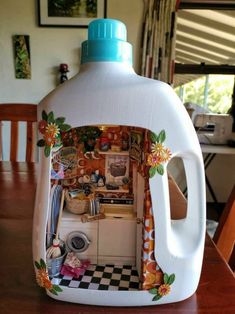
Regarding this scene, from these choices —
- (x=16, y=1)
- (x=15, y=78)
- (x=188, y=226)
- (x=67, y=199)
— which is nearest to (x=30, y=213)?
(x=67, y=199)

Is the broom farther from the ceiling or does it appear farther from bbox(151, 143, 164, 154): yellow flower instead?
the ceiling

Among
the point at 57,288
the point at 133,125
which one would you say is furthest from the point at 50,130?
the point at 57,288

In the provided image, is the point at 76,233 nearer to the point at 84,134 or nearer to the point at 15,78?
the point at 84,134

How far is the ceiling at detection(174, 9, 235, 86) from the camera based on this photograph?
241cm

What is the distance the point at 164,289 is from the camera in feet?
1.25

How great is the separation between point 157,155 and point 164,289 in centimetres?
18

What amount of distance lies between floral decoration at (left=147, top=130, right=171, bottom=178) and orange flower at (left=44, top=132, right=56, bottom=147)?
0.40 feet

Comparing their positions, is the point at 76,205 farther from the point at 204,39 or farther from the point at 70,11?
the point at 204,39

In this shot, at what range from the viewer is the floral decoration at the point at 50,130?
13.7 inches

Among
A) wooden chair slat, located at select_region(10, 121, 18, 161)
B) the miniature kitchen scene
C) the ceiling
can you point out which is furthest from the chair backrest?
the ceiling

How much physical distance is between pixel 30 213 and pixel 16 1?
200 cm

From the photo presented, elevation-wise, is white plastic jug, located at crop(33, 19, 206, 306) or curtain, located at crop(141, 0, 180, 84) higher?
curtain, located at crop(141, 0, 180, 84)

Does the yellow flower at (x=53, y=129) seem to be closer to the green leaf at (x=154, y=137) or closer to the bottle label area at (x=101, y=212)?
the bottle label area at (x=101, y=212)

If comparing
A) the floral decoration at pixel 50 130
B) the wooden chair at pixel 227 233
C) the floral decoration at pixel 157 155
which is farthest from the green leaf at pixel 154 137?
the wooden chair at pixel 227 233
